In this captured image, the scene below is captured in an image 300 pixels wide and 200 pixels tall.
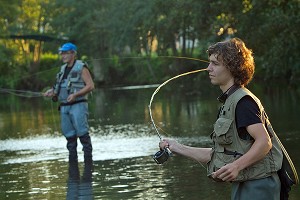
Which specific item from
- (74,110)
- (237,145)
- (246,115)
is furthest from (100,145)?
(246,115)

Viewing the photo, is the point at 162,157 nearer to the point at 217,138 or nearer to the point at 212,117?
the point at 217,138

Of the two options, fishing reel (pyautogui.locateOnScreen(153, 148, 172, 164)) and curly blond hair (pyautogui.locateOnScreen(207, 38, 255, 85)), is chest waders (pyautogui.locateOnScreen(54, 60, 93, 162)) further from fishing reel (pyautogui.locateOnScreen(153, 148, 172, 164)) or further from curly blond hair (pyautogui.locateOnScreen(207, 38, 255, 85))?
curly blond hair (pyautogui.locateOnScreen(207, 38, 255, 85))

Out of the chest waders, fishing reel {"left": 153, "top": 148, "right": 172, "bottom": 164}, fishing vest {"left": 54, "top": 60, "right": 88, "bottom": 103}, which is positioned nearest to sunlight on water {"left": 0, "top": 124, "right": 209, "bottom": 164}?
the chest waders

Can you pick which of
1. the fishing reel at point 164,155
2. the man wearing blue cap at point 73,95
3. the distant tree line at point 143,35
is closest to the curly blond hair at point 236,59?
the fishing reel at point 164,155

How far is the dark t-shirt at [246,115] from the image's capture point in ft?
17.1

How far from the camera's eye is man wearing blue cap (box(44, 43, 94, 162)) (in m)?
13.1

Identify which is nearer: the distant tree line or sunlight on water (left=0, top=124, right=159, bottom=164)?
sunlight on water (left=0, top=124, right=159, bottom=164)

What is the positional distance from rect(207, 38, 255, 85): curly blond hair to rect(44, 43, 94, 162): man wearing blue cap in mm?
7776

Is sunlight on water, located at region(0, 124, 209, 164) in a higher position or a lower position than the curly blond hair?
lower

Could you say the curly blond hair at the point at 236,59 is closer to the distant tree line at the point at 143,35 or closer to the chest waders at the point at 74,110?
the distant tree line at the point at 143,35

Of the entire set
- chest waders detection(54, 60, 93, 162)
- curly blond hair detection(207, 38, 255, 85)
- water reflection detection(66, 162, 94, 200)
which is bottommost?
water reflection detection(66, 162, 94, 200)

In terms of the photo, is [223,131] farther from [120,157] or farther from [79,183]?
[120,157]

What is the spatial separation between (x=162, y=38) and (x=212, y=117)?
20.3 metres

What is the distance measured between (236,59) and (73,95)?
7.93 m
